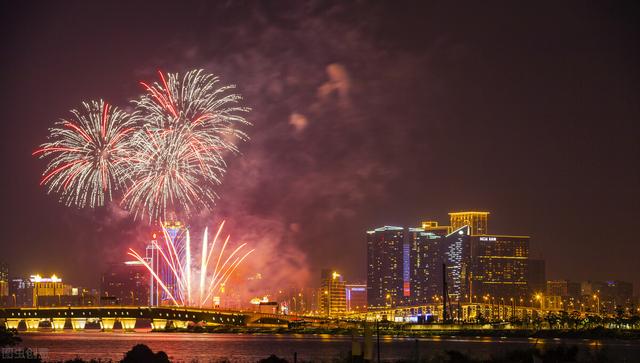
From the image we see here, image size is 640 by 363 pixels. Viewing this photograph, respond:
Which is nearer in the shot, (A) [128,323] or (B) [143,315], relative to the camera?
(B) [143,315]

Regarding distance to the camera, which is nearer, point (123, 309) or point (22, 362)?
point (22, 362)

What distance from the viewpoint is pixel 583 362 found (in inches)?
2511

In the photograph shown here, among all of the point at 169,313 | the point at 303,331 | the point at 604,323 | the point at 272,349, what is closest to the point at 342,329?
the point at 303,331

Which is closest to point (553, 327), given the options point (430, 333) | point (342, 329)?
point (430, 333)

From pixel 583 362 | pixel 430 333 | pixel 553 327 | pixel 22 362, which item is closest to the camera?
pixel 22 362

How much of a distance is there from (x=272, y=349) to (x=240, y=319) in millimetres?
79762

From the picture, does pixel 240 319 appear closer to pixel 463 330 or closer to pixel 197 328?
pixel 197 328

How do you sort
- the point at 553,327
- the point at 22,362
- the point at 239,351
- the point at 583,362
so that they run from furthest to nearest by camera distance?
the point at 553,327 → the point at 239,351 → the point at 583,362 → the point at 22,362

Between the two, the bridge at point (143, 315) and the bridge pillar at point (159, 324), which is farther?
the bridge pillar at point (159, 324)

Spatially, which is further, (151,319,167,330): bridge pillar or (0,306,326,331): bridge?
(151,319,167,330): bridge pillar

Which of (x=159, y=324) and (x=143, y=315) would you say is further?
(x=159, y=324)

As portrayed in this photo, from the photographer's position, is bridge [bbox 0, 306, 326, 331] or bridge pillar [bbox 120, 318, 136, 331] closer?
bridge [bbox 0, 306, 326, 331]

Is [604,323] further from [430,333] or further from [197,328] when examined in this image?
[197,328]

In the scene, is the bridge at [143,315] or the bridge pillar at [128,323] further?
the bridge pillar at [128,323]
